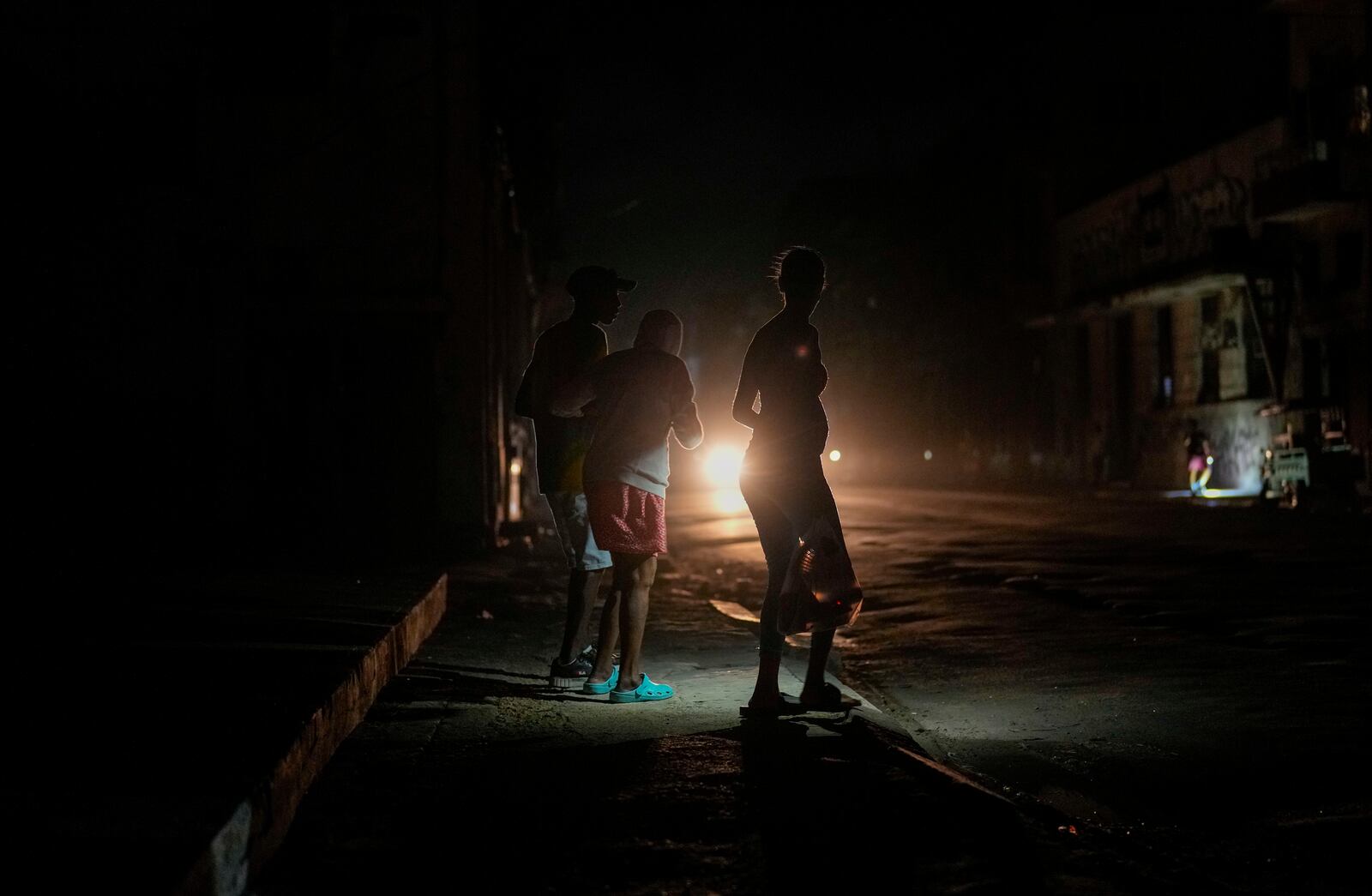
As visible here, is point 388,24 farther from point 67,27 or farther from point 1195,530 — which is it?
point 1195,530

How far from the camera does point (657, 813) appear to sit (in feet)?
12.0

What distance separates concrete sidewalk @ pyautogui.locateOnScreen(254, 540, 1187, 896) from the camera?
3.14m

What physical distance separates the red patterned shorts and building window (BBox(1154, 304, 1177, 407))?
29.9 meters

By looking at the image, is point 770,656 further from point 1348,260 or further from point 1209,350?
point 1209,350

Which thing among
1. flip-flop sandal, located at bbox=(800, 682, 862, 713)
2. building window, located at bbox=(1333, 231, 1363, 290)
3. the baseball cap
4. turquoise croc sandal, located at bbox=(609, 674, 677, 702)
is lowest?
turquoise croc sandal, located at bbox=(609, 674, 677, 702)

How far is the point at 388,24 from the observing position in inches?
508

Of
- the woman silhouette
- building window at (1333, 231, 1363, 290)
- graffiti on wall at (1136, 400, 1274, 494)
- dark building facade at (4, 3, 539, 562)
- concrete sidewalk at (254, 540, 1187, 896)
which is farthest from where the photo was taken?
graffiti on wall at (1136, 400, 1274, 494)

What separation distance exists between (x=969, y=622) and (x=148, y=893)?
21.3 ft

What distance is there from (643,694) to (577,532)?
34.5 inches

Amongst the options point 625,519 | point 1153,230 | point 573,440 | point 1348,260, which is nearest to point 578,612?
point 625,519

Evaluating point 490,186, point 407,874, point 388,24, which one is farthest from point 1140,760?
point 490,186

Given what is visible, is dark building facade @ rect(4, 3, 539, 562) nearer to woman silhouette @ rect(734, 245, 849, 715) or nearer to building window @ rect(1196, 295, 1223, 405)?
woman silhouette @ rect(734, 245, 849, 715)

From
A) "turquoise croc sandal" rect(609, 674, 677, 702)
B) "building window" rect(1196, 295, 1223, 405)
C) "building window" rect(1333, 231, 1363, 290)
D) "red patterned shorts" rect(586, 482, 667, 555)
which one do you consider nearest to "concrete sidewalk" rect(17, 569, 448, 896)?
"turquoise croc sandal" rect(609, 674, 677, 702)

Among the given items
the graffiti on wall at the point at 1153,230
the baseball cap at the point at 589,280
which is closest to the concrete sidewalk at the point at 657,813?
the baseball cap at the point at 589,280
